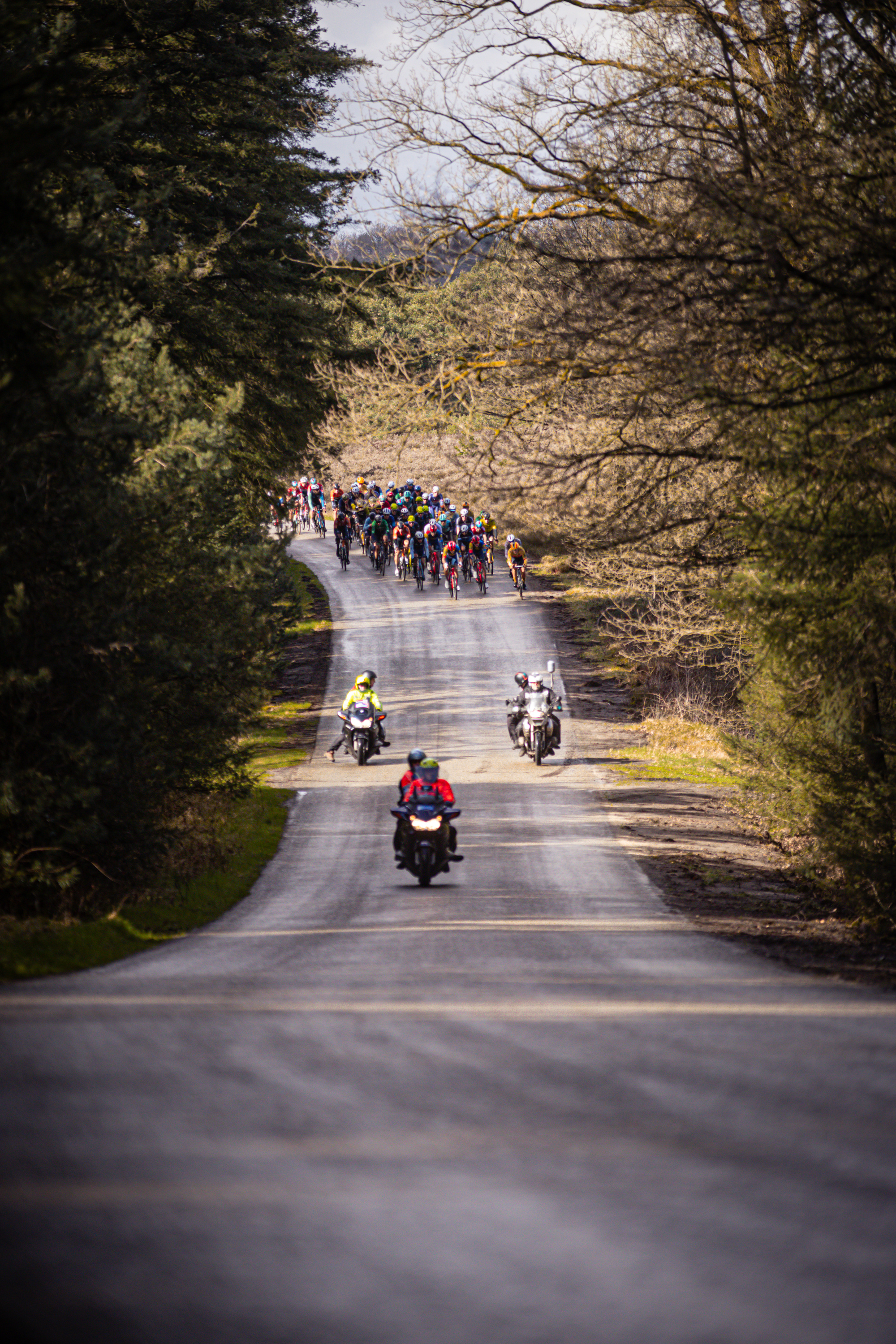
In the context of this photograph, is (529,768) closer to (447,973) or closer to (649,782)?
(649,782)

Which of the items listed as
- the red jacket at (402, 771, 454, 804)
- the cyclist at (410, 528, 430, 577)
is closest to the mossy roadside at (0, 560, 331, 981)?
the red jacket at (402, 771, 454, 804)

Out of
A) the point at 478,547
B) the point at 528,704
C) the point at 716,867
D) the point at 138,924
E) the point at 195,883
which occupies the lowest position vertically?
the point at 716,867

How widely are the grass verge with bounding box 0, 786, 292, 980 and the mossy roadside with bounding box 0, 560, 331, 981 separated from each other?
1 cm

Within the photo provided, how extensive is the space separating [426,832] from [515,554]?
1065 inches

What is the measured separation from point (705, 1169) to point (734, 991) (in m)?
3.62

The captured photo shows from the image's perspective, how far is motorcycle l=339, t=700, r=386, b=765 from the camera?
24219 mm

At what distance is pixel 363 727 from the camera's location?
79.6 feet

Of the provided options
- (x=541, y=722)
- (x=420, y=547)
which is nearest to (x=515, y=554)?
(x=420, y=547)

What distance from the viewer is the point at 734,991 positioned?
7.62 metres

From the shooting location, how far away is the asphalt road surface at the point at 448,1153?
3205 mm

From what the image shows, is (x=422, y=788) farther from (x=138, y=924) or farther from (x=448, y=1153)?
(x=448, y=1153)

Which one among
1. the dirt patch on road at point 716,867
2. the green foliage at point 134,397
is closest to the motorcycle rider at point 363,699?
the green foliage at point 134,397

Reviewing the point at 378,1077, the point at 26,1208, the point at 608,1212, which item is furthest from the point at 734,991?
the point at 26,1208

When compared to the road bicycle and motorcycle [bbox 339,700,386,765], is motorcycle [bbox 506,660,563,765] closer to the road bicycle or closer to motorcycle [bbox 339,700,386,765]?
motorcycle [bbox 339,700,386,765]
